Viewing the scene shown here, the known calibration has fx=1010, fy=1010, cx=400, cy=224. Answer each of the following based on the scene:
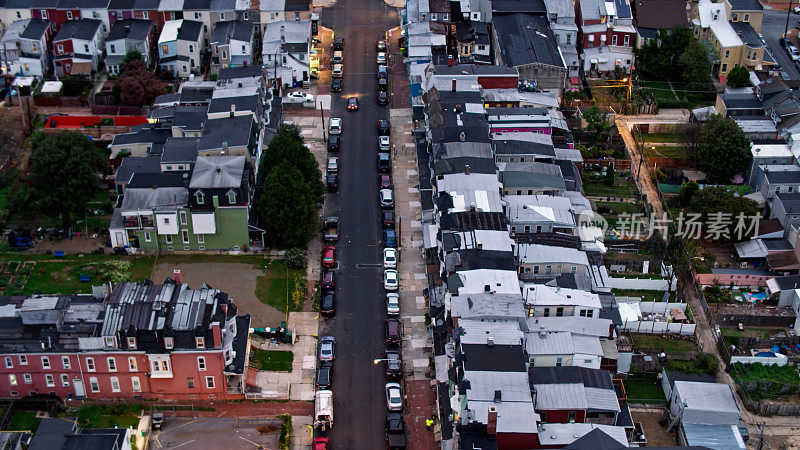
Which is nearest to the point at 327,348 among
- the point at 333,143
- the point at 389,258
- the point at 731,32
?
the point at 389,258

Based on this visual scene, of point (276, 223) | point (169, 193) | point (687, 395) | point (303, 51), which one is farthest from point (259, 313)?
point (303, 51)

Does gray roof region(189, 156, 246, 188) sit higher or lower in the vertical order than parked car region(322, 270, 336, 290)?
higher

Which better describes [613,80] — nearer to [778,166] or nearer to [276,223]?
[778,166]

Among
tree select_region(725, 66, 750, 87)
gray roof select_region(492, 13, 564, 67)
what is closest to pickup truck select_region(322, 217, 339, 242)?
gray roof select_region(492, 13, 564, 67)

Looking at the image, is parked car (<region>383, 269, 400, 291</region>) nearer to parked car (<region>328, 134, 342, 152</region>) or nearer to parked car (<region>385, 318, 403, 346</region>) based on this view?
parked car (<region>385, 318, 403, 346</region>)

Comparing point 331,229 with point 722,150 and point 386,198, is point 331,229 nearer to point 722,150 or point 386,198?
point 386,198

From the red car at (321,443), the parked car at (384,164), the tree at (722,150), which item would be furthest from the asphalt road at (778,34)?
the red car at (321,443)
